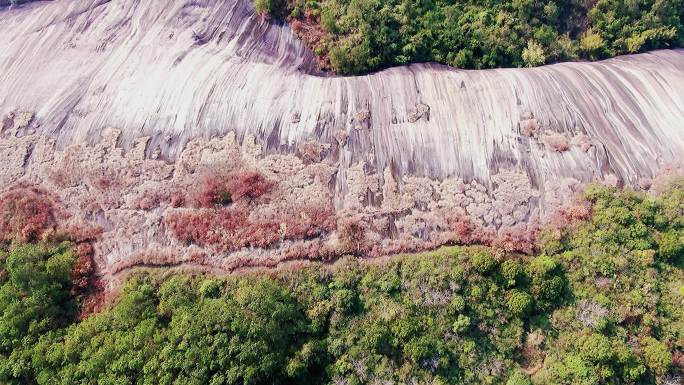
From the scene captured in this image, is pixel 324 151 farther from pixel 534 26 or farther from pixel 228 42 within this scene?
pixel 534 26

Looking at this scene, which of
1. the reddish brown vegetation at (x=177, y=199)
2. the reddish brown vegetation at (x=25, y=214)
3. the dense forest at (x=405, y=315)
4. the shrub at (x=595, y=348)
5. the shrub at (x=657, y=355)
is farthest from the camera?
the reddish brown vegetation at (x=177, y=199)

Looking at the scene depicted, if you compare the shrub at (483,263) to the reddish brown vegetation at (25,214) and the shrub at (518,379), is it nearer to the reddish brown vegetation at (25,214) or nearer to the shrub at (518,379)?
the shrub at (518,379)

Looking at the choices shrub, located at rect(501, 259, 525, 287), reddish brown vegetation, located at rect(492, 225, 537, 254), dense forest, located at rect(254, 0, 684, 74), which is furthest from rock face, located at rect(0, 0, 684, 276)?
shrub, located at rect(501, 259, 525, 287)

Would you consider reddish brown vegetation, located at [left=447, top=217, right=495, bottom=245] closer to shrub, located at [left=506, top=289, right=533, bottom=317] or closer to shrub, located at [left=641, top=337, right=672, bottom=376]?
shrub, located at [left=506, top=289, right=533, bottom=317]

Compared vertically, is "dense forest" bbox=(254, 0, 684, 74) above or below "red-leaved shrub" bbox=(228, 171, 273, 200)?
above

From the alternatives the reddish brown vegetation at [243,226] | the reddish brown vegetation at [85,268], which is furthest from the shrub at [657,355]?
the reddish brown vegetation at [85,268]

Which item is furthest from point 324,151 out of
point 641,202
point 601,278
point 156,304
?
point 641,202

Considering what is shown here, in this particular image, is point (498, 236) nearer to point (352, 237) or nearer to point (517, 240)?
point (517, 240)
